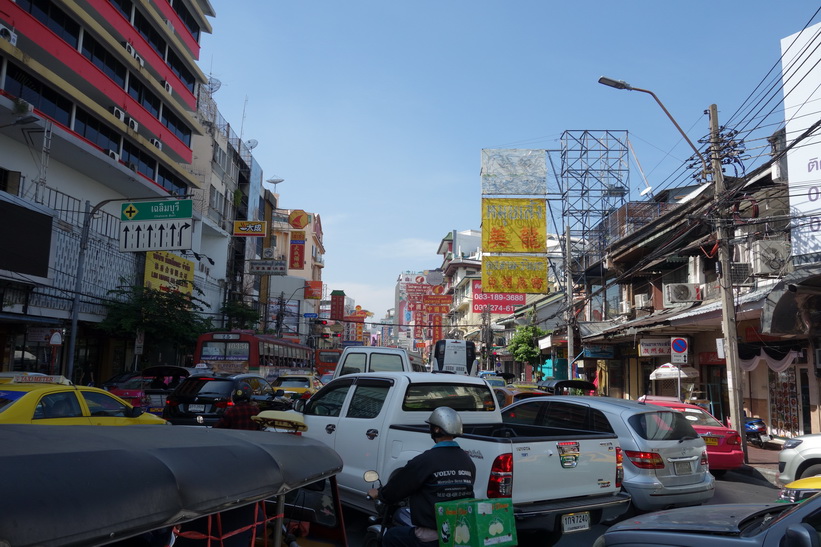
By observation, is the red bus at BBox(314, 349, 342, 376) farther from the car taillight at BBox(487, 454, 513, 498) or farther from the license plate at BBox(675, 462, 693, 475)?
the car taillight at BBox(487, 454, 513, 498)

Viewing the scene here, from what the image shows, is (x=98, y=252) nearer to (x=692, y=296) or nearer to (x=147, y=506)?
(x=692, y=296)

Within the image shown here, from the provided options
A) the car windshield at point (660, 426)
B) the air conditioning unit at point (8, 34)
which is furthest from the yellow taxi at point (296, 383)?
the air conditioning unit at point (8, 34)

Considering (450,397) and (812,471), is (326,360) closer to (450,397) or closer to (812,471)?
(812,471)

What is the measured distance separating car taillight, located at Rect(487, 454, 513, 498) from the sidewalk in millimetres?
10050

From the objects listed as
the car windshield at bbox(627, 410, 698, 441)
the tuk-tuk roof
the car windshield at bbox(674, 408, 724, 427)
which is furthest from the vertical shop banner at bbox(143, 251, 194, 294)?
the tuk-tuk roof

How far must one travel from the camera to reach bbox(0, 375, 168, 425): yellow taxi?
9508 millimetres

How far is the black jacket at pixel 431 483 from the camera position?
14.4ft

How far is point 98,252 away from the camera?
26969 millimetres

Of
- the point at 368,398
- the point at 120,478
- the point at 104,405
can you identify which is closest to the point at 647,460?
the point at 368,398

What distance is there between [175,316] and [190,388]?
14690 millimetres

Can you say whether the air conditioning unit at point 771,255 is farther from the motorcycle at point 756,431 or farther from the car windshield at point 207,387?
the car windshield at point 207,387

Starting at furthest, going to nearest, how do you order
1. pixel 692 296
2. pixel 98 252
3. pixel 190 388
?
1. pixel 98 252
2. pixel 692 296
3. pixel 190 388

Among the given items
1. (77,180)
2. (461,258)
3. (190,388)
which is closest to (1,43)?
(77,180)

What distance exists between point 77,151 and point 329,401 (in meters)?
22.3
